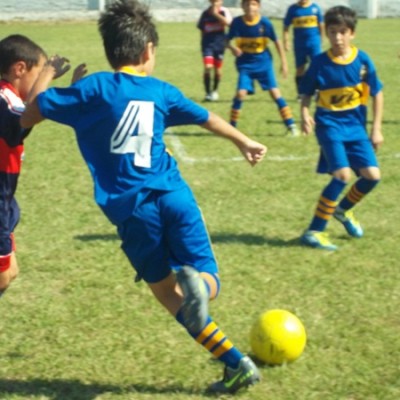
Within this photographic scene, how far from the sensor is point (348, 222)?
751cm

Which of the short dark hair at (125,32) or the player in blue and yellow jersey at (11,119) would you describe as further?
the player in blue and yellow jersey at (11,119)

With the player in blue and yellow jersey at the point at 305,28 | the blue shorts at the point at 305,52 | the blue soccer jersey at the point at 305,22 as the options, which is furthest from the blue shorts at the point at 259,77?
the blue soccer jersey at the point at 305,22

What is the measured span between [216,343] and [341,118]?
3.29m

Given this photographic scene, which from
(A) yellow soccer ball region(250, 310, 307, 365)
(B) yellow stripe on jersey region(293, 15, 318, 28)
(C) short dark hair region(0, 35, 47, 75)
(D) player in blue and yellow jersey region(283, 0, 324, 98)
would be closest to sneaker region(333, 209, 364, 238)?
(A) yellow soccer ball region(250, 310, 307, 365)

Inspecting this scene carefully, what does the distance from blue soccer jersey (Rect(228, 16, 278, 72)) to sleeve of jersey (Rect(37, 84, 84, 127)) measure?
806 centimetres

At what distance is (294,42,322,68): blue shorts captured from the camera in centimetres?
1467

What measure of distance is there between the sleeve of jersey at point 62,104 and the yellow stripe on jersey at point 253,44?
8.12 metres

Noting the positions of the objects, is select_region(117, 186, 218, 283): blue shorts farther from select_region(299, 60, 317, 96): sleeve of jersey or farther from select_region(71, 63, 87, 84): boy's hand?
select_region(299, 60, 317, 96): sleeve of jersey

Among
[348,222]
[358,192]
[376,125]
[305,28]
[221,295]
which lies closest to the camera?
[221,295]

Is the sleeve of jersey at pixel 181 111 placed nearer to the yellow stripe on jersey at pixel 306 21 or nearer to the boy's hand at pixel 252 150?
the boy's hand at pixel 252 150

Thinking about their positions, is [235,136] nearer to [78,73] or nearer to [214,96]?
[78,73]

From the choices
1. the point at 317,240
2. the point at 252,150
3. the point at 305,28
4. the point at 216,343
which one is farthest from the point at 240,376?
the point at 305,28

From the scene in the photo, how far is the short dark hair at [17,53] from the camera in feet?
16.5

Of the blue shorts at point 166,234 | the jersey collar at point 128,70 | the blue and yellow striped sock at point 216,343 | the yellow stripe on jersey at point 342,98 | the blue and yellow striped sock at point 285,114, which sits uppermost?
the jersey collar at point 128,70
